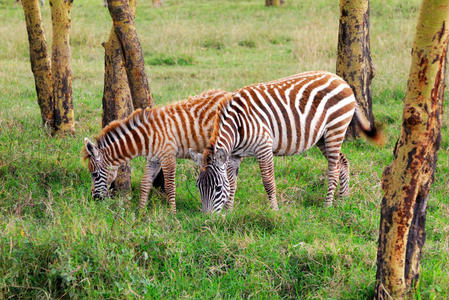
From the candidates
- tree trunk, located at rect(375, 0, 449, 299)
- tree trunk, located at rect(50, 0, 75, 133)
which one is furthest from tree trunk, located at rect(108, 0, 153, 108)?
tree trunk, located at rect(375, 0, 449, 299)

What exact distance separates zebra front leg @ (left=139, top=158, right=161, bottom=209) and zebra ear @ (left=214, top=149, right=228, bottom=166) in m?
1.13

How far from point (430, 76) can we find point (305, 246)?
199 cm

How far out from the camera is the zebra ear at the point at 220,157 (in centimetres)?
554

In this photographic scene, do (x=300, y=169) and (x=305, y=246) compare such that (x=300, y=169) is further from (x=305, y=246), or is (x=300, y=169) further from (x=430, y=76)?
(x=430, y=76)

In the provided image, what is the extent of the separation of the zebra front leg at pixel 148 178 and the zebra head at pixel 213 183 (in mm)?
1025

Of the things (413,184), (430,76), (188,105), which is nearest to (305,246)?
(413,184)

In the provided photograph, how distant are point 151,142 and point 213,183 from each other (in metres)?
1.13

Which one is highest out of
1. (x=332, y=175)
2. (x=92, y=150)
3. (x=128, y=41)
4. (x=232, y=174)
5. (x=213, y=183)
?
(x=128, y=41)

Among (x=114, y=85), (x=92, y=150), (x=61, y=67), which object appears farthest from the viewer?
(x=61, y=67)

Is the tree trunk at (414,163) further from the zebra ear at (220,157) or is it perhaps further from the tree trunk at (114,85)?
the tree trunk at (114,85)

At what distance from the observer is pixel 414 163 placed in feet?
11.8

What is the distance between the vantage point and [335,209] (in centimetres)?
608

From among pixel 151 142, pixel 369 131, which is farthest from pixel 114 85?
pixel 369 131

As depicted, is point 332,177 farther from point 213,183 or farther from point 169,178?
point 169,178
